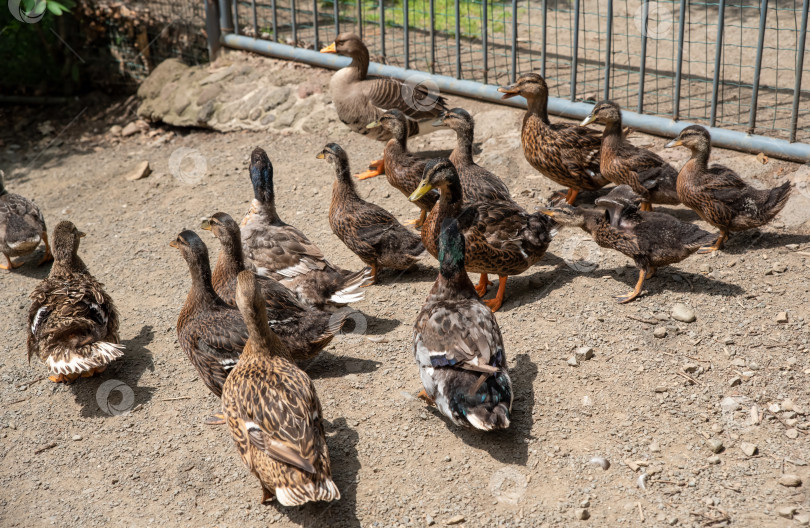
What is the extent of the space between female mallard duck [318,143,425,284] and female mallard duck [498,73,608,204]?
1.57 metres

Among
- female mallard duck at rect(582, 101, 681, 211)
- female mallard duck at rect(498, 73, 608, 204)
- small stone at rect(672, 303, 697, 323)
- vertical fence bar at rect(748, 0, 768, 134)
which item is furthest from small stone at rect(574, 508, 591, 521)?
vertical fence bar at rect(748, 0, 768, 134)

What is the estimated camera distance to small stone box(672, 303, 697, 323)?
556 cm

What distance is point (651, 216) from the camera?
19.9 ft

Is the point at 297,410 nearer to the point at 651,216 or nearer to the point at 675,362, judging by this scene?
the point at 675,362

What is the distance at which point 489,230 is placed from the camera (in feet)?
19.8

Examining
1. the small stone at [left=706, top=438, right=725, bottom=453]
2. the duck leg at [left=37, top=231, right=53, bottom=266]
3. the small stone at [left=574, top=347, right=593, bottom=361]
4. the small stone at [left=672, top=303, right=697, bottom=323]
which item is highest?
the small stone at [left=672, top=303, right=697, bottom=323]

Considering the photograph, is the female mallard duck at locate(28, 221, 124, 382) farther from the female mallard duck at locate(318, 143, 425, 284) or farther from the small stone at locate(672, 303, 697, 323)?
the small stone at locate(672, 303, 697, 323)

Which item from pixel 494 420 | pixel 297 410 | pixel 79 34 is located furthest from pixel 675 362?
pixel 79 34

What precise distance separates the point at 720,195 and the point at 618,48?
429 centimetres

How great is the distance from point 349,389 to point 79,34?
27.6 ft

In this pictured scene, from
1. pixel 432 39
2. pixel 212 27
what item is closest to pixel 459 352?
pixel 432 39

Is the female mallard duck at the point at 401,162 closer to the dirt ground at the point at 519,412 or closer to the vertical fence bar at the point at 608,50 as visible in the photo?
the dirt ground at the point at 519,412

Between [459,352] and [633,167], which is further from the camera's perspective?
[633,167]

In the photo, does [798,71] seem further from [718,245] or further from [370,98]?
[370,98]
